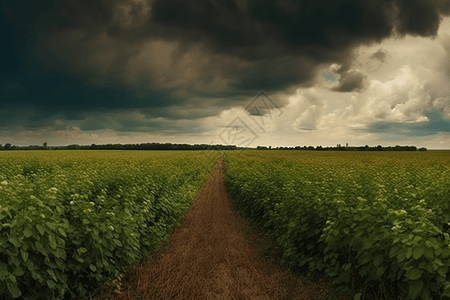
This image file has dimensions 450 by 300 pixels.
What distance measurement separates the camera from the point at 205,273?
769 centimetres

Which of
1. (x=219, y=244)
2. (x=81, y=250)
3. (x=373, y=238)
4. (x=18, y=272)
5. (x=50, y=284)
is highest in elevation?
(x=373, y=238)

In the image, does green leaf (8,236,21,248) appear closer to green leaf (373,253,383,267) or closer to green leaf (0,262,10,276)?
green leaf (0,262,10,276)

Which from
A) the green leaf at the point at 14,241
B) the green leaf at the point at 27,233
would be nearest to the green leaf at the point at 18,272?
the green leaf at the point at 14,241

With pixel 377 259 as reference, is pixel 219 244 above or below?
below

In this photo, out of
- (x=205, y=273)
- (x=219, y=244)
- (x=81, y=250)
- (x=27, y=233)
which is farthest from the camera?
(x=219, y=244)

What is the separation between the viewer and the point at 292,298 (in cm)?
641

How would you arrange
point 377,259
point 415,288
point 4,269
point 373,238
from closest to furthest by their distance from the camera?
point 4,269 < point 415,288 < point 377,259 < point 373,238

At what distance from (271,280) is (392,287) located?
9.55ft

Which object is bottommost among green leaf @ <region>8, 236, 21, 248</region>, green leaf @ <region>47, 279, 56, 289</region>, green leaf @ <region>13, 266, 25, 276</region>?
green leaf @ <region>47, 279, 56, 289</region>

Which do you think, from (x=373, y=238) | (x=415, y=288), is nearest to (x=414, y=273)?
(x=415, y=288)

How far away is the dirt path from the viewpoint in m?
6.60

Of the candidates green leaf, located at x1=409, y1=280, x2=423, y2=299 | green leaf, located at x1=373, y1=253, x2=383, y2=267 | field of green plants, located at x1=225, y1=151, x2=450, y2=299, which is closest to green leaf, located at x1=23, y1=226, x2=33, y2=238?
field of green plants, located at x1=225, y1=151, x2=450, y2=299

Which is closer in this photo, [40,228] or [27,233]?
[27,233]

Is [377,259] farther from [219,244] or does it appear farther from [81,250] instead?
[219,244]
